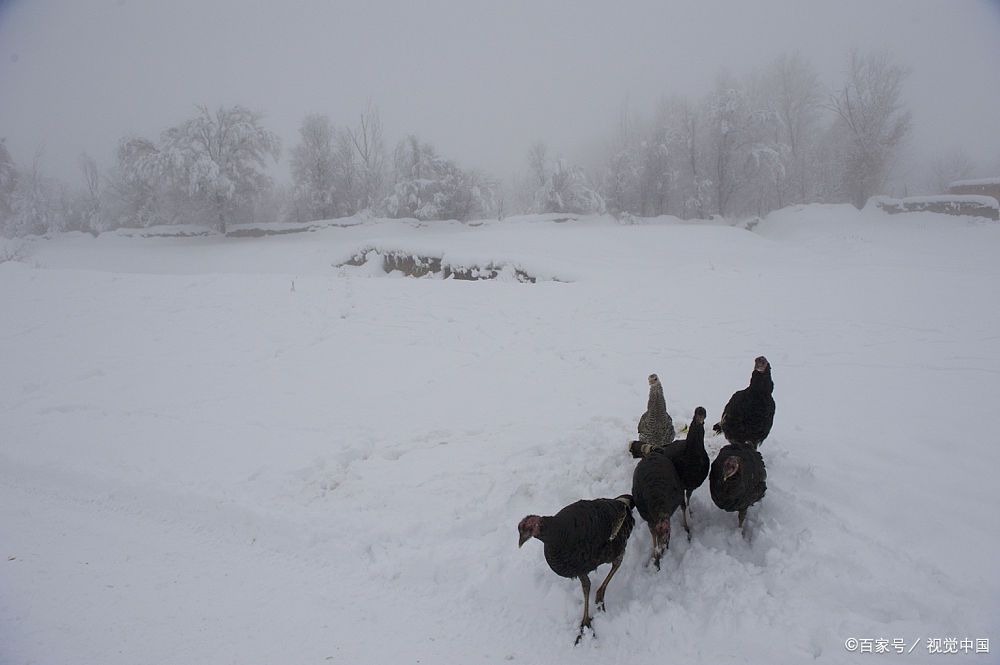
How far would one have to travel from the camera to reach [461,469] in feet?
18.9

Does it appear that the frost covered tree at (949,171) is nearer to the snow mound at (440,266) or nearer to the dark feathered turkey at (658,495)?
the snow mound at (440,266)

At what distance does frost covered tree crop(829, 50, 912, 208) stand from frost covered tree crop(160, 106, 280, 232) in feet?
157

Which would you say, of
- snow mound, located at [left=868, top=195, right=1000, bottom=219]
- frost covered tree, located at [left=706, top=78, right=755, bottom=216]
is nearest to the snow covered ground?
snow mound, located at [left=868, top=195, right=1000, bottom=219]

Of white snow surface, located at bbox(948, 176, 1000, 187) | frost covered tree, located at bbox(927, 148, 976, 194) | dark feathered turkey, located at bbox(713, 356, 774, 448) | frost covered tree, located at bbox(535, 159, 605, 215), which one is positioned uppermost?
frost covered tree, located at bbox(927, 148, 976, 194)

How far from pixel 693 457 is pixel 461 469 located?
2886 millimetres

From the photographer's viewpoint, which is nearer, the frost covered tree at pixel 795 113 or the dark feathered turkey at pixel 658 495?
the dark feathered turkey at pixel 658 495

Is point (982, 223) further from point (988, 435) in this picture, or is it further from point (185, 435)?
point (185, 435)

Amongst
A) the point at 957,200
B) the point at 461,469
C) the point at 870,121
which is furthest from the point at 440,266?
the point at 870,121

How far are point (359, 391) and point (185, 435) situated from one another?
9.17 ft

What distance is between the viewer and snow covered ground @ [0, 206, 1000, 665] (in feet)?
11.9

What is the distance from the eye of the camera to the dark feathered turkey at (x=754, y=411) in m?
4.60

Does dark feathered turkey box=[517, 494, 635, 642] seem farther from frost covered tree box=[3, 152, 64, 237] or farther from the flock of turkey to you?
frost covered tree box=[3, 152, 64, 237]

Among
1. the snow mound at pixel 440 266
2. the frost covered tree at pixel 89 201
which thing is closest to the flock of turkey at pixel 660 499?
the snow mound at pixel 440 266

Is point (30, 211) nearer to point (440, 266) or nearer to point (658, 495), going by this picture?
point (440, 266)
